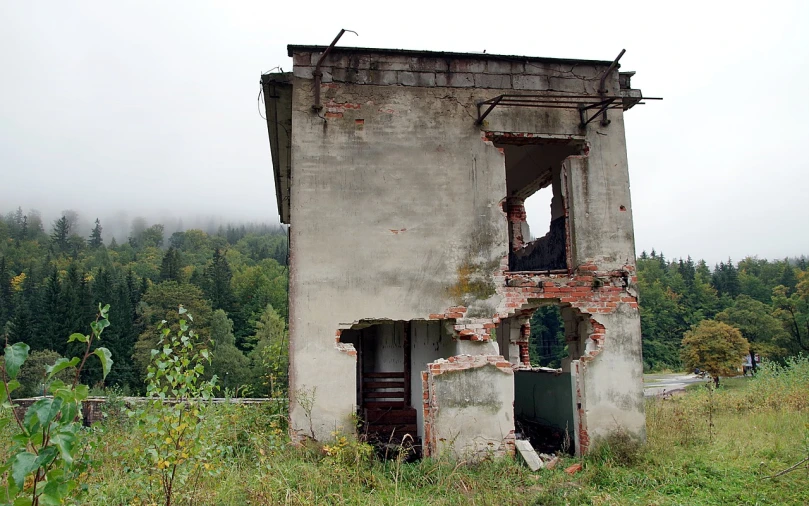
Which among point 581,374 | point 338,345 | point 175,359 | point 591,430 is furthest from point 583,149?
point 175,359

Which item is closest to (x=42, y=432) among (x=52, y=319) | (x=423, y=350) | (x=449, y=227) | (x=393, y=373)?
(x=449, y=227)

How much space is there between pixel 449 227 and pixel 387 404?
4.28 meters

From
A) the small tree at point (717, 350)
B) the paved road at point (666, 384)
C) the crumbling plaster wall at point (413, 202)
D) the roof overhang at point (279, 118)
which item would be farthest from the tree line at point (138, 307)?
the small tree at point (717, 350)

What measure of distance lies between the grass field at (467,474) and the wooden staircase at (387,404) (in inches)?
90.6

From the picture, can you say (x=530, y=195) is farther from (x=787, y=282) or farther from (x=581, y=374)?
(x=787, y=282)

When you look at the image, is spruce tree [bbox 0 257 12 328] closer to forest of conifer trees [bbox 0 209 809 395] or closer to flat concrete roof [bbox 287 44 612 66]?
forest of conifer trees [bbox 0 209 809 395]

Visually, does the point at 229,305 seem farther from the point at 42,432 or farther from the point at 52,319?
the point at 42,432

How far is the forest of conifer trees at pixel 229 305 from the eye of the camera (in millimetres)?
45312

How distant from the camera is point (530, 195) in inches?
508

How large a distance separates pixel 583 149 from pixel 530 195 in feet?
12.1

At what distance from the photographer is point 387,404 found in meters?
11.1

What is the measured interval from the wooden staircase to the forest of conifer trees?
13804mm

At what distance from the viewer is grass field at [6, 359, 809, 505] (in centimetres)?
592

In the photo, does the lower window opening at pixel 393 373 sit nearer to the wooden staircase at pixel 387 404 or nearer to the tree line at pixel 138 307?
the wooden staircase at pixel 387 404
